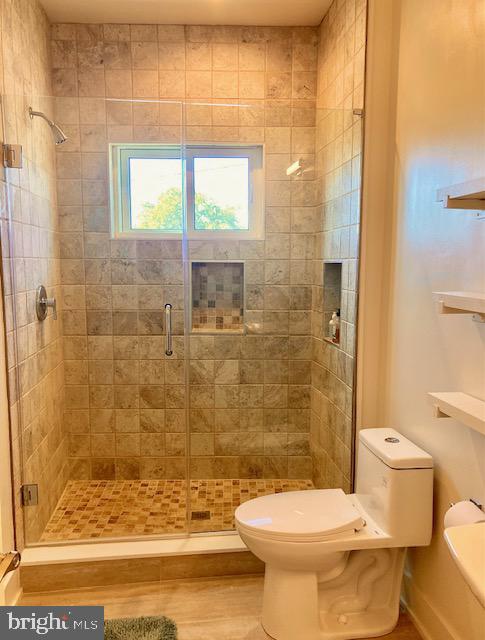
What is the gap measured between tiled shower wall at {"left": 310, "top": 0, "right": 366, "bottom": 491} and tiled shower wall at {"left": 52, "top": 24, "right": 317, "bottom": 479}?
9 centimetres

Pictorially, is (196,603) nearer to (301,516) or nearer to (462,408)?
(301,516)

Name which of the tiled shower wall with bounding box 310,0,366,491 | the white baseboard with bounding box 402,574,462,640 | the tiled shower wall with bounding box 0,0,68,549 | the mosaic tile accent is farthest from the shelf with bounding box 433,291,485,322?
the tiled shower wall with bounding box 0,0,68,549

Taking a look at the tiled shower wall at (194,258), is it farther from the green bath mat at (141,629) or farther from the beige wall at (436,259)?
the green bath mat at (141,629)

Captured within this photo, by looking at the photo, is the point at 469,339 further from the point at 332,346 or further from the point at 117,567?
the point at 117,567

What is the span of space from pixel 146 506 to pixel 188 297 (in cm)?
121

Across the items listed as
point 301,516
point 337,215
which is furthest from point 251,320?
point 301,516

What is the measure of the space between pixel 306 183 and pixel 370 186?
66 cm

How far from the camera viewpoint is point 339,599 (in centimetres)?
182

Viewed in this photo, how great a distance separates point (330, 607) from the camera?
5.94 feet

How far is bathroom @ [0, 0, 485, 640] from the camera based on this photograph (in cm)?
169

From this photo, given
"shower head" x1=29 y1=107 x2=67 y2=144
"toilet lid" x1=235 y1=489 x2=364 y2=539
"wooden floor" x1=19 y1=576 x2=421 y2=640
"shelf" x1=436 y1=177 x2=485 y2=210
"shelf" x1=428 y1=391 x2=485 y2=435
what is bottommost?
"wooden floor" x1=19 y1=576 x2=421 y2=640

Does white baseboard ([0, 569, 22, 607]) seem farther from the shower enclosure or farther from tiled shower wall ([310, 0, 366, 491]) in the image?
tiled shower wall ([310, 0, 366, 491])

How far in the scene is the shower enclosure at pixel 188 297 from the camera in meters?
2.66

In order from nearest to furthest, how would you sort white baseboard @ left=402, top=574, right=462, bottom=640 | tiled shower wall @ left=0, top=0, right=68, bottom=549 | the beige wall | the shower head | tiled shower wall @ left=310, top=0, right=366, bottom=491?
the beige wall
white baseboard @ left=402, top=574, right=462, bottom=640
tiled shower wall @ left=0, top=0, right=68, bottom=549
tiled shower wall @ left=310, top=0, right=366, bottom=491
the shower head
